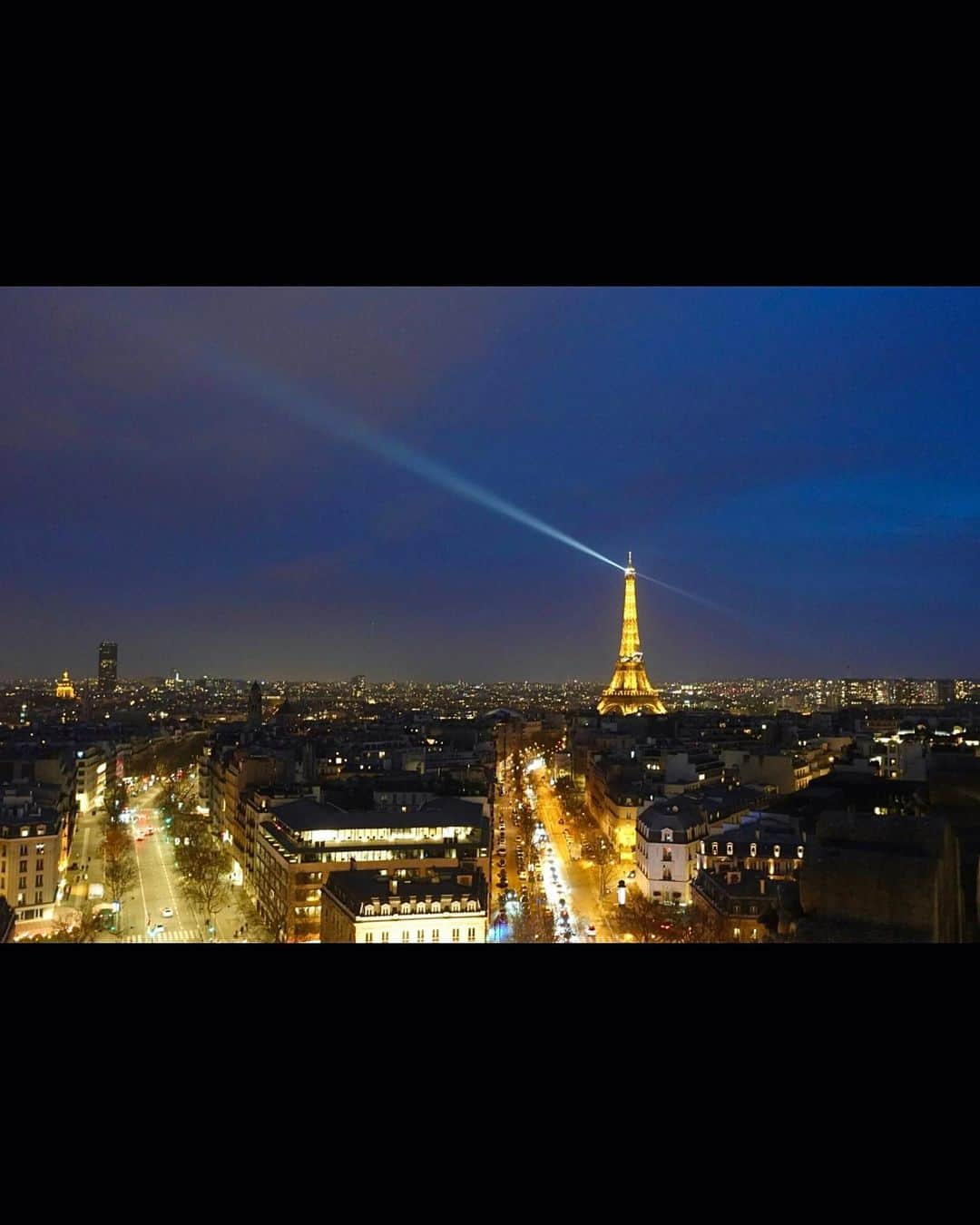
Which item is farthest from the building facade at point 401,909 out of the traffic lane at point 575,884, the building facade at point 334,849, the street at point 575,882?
the traffic lane at point 575,884

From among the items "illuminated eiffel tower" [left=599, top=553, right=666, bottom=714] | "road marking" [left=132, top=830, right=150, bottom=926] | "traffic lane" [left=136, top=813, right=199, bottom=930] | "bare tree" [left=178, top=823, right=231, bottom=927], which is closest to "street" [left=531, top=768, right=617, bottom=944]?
"bare tree" [left=178, top=823, right=231, bottom=927]

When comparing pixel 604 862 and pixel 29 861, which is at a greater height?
pixel 29 861

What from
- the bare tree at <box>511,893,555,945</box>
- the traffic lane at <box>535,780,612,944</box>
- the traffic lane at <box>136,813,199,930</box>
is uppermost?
the bare tree at <box>511,893,555,945</box>

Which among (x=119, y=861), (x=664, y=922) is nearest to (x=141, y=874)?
(x=119, y=861)

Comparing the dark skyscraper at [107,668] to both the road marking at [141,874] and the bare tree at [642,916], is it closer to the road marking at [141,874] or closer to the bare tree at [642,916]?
the road marking at [141,874]

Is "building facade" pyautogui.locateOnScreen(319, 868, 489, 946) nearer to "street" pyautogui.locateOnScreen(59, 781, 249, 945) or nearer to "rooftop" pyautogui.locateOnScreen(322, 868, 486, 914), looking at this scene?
"rooftop" pyautogui.locateOnScreen(322, 868, 486, 914)

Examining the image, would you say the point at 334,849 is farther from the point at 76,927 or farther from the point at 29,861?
the point at 29,861
